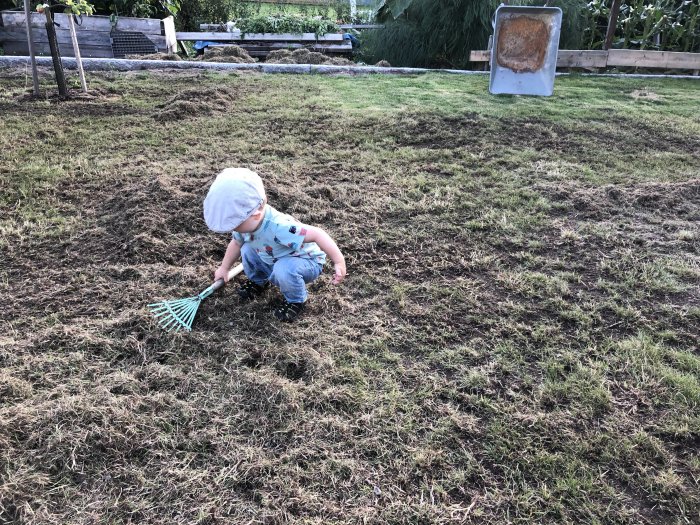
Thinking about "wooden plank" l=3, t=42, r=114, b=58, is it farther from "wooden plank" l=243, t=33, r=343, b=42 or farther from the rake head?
the rake head

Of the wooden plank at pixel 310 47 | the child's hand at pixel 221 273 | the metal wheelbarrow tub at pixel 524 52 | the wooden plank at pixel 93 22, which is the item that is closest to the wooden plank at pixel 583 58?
the metal wheelbarrow tub at pixel 524 52

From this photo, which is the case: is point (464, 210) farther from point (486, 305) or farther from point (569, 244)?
point (486, 305)

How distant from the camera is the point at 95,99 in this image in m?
5.75

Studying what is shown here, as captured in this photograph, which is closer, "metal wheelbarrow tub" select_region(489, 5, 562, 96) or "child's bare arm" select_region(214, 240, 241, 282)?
"child's bare arm" select_region(214, 240, 241, 282)

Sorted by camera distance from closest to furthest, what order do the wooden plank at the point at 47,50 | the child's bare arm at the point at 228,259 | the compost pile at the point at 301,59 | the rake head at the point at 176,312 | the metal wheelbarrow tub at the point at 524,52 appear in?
the rake head at the point at 176,312, the child's bare arm at the point at 228,259, the metal wheelbarrow tub at the point at 524,52, the wooden plank at the point at 47,50, the compost pile at the point at 301,59

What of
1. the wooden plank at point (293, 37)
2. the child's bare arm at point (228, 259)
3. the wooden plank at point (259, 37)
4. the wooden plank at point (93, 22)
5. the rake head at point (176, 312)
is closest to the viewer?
the rake head at point (176, 312)

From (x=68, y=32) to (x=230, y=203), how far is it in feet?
27.0

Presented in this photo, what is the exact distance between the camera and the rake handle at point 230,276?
253 centimetres

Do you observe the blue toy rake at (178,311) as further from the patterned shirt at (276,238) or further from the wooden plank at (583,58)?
the wooden plank at (583,58)

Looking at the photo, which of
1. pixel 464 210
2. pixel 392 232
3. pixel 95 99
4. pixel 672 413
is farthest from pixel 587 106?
pixel 95 99

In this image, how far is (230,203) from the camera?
2.12 m

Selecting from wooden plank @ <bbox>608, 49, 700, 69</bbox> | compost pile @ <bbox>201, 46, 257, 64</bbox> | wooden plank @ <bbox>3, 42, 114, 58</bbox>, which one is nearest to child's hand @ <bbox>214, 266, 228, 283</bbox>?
compost pile @ <bbox>201, 46, 257, 64</bbox>

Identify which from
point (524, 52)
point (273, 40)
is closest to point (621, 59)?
point (524, 52)

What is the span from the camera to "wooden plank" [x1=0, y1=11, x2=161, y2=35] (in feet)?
27.2
